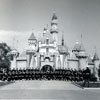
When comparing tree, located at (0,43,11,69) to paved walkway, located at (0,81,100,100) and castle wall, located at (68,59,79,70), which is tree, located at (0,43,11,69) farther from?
paved walkway, located at (0,81,100,100)

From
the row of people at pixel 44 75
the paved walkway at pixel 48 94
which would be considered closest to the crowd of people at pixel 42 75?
the row of people at pixel 44 75

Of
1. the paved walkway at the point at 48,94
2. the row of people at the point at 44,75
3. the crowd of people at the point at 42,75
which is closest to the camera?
the paved walkway at the point at 48,94

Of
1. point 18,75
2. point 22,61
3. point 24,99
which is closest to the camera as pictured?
point 24,99

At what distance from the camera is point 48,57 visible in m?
70.8

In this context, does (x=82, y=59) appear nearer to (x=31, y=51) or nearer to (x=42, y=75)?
(x=31, y=51)

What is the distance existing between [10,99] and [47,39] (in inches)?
2466

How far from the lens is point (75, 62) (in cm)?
7931

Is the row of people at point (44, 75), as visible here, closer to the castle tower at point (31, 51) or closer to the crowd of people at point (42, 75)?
the crowd of people at point (42, 75)

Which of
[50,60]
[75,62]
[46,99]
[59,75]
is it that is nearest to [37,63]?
[50,60]

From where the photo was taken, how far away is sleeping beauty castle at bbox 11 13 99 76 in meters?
70.9

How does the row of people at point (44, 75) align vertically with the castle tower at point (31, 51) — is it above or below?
below

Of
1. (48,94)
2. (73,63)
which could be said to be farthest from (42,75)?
(73,63)

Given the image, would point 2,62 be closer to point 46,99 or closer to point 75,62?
point 75,62

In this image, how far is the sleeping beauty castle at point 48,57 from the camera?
70.9 meters
